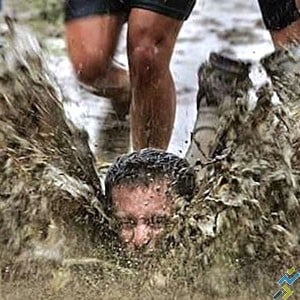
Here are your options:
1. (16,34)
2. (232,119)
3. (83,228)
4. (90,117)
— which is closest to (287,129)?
(232,119)

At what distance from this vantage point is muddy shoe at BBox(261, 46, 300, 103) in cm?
355

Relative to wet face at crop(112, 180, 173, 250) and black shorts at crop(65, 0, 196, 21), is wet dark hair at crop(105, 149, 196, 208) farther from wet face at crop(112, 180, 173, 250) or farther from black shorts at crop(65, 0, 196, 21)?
black shorts at crop(65, 0, 196, 21)

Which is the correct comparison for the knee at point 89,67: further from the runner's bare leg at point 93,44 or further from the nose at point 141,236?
the nose at point 141,236

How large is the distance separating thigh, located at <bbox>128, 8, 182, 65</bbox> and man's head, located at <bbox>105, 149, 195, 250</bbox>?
503 millimetres

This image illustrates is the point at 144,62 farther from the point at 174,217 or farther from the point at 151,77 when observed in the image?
the point at 174,217

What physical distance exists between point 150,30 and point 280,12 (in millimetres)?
392

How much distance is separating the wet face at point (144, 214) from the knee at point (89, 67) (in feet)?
2.22

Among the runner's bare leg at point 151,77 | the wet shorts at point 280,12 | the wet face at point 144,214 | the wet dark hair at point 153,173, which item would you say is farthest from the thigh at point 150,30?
the wet face at point 144,214

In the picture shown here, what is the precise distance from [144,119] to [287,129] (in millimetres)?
689

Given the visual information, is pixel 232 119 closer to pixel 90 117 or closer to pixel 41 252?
pixel 41 252

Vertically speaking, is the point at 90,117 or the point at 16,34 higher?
the point at 16,34

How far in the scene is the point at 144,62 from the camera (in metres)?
3.82

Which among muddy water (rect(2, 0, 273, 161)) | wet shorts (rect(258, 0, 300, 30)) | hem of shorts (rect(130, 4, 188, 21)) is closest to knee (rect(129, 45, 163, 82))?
hem of shorts (rect(130, 4, 188, 21))

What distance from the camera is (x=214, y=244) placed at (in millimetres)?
3295
